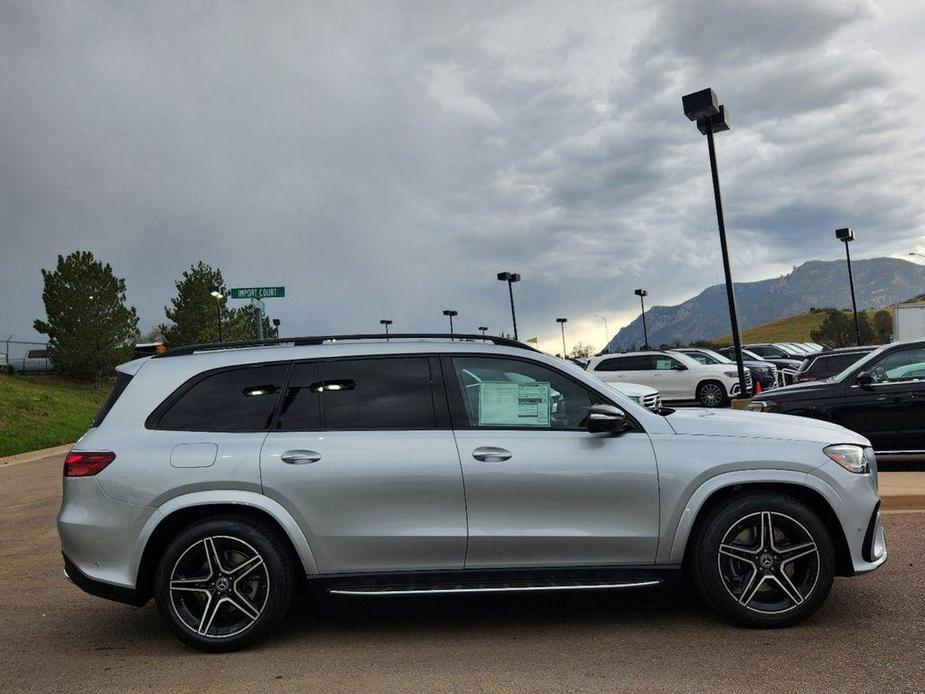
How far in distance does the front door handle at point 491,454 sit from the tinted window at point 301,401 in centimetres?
94

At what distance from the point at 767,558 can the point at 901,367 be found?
6463 mm

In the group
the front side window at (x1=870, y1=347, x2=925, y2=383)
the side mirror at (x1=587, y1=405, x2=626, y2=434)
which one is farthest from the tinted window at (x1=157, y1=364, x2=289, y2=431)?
the front side window at (x1=870, y1=347, x2=925, y2=383)

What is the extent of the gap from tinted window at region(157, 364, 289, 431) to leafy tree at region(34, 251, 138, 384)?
4612 cm

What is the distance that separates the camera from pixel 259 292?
22234 mm

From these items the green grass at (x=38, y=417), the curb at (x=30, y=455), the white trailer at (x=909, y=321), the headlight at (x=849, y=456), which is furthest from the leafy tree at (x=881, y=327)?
the headlight at (x=849, y=456)

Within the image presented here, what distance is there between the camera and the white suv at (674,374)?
22359mm

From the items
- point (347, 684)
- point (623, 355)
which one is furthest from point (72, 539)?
point (623, 355)

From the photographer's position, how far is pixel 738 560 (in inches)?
177

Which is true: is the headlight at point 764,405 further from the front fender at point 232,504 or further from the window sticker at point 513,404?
the front fender at point 232,504

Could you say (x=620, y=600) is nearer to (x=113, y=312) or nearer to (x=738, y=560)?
(x=738, y=560)

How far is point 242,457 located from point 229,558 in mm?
570

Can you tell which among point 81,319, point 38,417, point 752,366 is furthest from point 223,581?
point 81,319

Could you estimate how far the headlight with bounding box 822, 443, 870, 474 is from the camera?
4566mm

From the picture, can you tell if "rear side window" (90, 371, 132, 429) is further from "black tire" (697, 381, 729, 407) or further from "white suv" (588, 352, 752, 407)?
"black tire" (697, 381, 729, 407)
